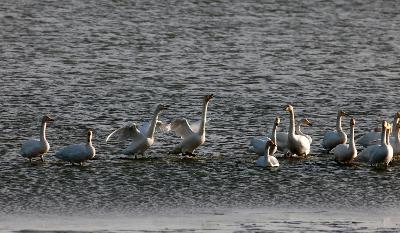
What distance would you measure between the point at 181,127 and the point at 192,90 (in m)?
5.06

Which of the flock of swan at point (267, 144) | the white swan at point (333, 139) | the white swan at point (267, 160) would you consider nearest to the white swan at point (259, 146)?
the flock of swan at point (267, 144)

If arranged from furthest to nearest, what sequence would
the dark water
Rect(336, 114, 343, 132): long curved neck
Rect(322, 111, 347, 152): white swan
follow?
Rect(336, 114, 343, 132): long curved neck → Rect(322, 111, 347, 152): white swan → the dark water

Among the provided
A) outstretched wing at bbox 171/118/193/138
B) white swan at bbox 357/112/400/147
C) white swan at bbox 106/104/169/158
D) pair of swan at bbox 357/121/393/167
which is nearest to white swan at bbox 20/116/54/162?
white swan at bbox 106/104/169/158

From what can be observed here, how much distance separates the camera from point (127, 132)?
1902 cm

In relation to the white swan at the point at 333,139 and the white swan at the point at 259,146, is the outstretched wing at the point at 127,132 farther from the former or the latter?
the white swan at the point at 333,139

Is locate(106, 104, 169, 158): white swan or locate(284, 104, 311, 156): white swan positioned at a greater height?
locate(106, 104, 169, 158): white swan

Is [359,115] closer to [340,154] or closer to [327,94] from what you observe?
[327,94]

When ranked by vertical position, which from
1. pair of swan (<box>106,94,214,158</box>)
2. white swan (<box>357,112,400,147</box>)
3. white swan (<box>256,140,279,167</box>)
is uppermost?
pair of swan (<box>106,94,214,158</box>)

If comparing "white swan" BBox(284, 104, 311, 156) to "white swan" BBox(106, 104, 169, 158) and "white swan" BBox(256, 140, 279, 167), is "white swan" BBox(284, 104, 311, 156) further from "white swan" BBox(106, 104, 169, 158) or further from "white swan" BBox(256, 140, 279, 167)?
"white swan" BBox(106, 104, 169, 158)

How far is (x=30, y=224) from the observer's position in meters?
14.2

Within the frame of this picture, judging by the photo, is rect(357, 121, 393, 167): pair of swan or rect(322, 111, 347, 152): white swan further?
rect(322, 111, 347, 152): white swan

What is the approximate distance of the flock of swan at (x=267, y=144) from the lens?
1791 centimetres

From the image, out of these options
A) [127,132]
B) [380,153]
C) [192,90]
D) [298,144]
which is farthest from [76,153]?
[192,90]

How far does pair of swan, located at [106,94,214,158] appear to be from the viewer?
1866cm
